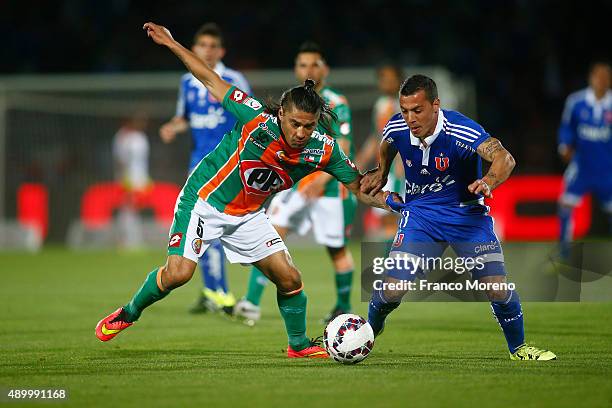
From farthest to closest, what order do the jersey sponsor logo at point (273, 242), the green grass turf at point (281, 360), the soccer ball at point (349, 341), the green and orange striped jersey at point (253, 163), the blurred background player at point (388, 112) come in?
the blurred background player at point (388, 112) < the jersey sponsor logo at point (273, 242) < the green and orange striped jersey at point (253, 163) < the soccer ball at point (349, 341) < the green grass turf at point (281, 360)

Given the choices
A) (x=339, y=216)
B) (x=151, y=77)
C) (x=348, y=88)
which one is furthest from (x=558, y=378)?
(x=151, y=77)

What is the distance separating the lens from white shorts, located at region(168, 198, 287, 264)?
714 centimetres

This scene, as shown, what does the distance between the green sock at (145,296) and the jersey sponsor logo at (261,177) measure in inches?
37.1

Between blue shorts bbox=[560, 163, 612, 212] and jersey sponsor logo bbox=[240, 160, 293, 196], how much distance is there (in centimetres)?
786

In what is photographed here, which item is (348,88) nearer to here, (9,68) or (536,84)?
(536,84)

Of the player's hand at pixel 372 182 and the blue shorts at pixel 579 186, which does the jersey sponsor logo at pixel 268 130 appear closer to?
the player's hand at pixel 372 182

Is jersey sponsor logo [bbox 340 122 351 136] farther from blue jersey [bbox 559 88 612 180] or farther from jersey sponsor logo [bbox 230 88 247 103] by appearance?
blue jersey [bbox 559 88 612 180]

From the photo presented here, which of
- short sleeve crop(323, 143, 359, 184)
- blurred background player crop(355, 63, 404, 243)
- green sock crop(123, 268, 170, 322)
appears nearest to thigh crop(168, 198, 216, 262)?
green sock crop(123, 268, 170, 322)

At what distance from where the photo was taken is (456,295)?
10.3m

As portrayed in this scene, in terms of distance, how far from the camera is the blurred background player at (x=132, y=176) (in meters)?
18.9

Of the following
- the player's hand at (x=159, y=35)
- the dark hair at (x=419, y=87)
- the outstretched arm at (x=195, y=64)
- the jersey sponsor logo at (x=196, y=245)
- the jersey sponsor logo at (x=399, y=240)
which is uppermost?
the player's hand at (x=159, y=35)

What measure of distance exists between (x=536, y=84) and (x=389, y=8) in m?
3.90

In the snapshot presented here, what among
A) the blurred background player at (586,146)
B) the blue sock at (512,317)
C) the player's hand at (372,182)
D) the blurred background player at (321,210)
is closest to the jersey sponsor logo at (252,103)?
the player's hand at (372,182)

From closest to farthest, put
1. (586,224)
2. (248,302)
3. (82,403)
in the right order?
(82,403), (248,302), (586,224)
